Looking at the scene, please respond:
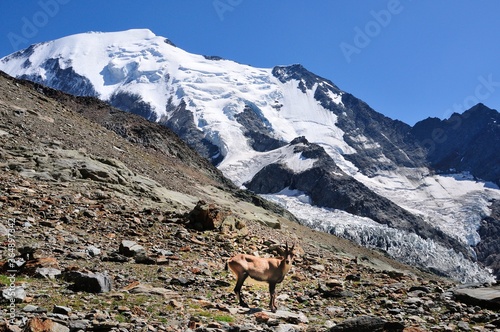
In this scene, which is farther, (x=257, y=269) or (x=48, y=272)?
(x=257, y=269)

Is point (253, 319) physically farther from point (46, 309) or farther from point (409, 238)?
point (409, 238)

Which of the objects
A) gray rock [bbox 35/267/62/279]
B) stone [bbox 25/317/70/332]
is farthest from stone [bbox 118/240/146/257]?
stone [bbox 25/317/70/332]

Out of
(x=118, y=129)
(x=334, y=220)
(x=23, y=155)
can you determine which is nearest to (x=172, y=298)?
(x=23, y=155)

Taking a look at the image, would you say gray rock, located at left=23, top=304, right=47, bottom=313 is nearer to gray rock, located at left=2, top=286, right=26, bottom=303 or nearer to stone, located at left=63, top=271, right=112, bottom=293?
gray rock, located at left=2, top=286, right=26, bottom=303

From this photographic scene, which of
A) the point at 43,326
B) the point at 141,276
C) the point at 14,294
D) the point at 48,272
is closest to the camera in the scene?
the point at 43,326

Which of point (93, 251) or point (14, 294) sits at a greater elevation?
point (93, 251)

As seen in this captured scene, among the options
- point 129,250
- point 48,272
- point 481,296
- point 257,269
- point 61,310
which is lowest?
point 48,272

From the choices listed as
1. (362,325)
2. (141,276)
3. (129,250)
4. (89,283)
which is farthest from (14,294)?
(362,325)

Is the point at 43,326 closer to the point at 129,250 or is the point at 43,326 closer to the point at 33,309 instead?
the point at 33,309

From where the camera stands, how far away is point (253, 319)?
10.5 meters

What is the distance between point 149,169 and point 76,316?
36.7 m

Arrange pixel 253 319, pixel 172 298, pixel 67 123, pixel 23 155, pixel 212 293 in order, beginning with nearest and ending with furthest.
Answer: pixel 253 319 < pixel 172 298 < pixel 212 293 < pixel 23 155 < pixel 67 123

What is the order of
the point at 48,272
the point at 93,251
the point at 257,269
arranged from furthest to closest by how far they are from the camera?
the point at 93,251
the point at 257,269
the point at 48,272

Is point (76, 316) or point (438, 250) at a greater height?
point (438, 250)
